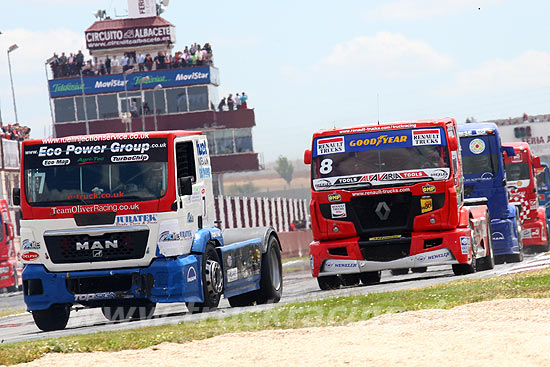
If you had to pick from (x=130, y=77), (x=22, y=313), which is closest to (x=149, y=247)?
(x=22, y=313)

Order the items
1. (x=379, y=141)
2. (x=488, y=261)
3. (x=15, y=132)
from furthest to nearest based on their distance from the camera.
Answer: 1. (x=15, y=132)
2. (x=488, y=261)
3. (x=379, y=141)

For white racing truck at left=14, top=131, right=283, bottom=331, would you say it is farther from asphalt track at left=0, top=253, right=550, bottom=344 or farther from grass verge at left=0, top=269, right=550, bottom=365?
grass verge at left=0, top=269, right=550, bottom=365

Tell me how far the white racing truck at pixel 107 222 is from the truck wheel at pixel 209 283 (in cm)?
17

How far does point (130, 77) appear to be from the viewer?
93688mm

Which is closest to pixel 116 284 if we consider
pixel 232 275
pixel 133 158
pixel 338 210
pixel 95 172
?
pixel 95 172

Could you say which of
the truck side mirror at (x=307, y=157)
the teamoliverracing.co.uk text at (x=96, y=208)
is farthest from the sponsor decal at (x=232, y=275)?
the truck side mirror at (x=307, y=157)

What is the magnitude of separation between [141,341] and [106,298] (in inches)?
170

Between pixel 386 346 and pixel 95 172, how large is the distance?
6.61 m

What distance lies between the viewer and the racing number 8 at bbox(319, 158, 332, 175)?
62.5 ft

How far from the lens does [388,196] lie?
18906 mm

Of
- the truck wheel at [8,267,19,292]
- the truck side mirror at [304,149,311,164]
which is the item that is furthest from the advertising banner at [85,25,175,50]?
the truck side mirror at [304,149,311,164]

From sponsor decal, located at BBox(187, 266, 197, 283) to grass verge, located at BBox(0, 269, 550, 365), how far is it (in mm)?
1482

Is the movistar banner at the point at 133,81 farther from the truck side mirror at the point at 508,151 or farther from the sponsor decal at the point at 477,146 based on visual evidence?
the sponsor decal at the point at 477,146

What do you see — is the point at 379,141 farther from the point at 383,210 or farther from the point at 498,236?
the point at 498,236
